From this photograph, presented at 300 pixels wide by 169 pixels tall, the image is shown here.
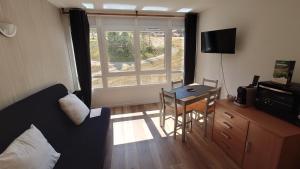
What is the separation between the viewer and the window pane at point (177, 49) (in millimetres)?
3854

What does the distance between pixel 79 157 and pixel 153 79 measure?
281cm

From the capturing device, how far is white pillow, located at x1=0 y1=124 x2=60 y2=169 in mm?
1033

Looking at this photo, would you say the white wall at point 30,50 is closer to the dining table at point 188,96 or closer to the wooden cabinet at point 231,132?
the dining table at point 188,96

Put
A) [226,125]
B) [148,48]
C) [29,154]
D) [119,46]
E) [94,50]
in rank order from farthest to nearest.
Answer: [148,48], [119,46], [94,50], [226,125], [29,154]

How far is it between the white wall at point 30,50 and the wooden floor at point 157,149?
1382mm

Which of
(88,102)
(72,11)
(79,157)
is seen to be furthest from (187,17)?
(79,157)

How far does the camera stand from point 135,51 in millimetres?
3682

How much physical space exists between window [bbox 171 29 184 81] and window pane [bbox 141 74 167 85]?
0.95ft

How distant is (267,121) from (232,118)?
382 mm

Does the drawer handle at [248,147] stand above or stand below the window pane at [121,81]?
below

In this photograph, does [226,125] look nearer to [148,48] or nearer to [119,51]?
[148,48]

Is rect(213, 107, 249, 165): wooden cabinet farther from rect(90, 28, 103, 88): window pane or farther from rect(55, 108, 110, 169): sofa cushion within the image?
rect(90, 28, 103, 88): window pane

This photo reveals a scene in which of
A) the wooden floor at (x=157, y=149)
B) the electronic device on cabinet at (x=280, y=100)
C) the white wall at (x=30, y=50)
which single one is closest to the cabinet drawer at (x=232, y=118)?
the electronic device on cabinet at (x=280, y=100)

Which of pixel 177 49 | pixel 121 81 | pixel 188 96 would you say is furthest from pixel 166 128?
pixel 177 49
